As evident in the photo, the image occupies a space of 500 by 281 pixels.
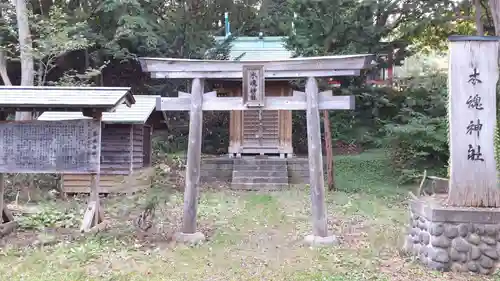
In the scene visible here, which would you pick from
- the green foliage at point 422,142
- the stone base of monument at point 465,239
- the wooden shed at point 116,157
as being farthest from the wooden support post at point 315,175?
the green foliage at point 422,142

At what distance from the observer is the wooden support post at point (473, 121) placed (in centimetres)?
612

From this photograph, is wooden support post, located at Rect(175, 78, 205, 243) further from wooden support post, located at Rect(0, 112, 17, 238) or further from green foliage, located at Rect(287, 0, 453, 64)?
green foliage, located at Rect(287, 0, 453, 64)

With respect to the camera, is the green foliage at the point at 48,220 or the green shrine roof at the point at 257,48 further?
the green shrine roof at the point at 257,48

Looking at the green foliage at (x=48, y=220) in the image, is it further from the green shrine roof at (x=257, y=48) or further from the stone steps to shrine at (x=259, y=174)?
the green shrine roof at (x=257, y=48)

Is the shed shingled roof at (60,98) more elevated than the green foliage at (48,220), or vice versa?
the shed shingled roof at (60,98)

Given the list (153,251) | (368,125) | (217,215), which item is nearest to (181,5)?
(368,125)

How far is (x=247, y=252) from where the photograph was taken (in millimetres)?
6973

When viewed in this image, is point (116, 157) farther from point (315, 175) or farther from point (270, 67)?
point (315, 175)

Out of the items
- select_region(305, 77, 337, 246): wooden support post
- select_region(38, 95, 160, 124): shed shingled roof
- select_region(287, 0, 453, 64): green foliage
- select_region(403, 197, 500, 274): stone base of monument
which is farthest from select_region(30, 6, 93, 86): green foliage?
select_region(403, 197, 500, 274): stone base of monument

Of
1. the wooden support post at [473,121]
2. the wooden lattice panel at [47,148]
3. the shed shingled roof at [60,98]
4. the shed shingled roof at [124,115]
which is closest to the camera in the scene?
the wooden support post at [473,121]

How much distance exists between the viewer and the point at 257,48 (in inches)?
742

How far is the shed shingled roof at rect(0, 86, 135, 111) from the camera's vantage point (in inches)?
288

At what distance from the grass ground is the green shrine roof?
820 cm

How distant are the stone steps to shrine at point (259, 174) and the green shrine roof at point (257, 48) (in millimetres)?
4486
